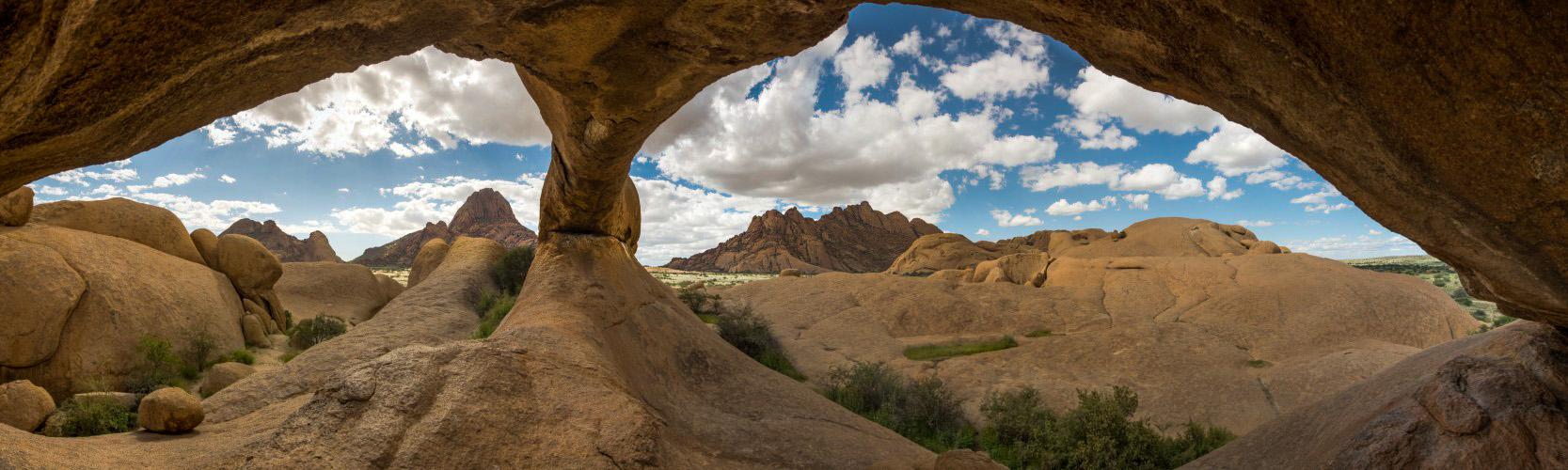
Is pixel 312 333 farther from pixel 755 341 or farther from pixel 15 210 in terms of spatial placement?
pixel 755 341

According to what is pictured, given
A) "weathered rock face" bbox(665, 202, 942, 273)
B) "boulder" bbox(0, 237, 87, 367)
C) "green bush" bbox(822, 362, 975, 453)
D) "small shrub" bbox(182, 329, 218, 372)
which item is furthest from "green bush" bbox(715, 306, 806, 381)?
"weathered rock face" bbox(665, 202, 942, 273)

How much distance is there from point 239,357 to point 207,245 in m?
6.13

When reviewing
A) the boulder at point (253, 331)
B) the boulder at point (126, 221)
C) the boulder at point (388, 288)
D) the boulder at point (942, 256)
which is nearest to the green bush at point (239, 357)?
the boulder at point (253, 331)

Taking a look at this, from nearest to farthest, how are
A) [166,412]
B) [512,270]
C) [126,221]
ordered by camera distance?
1. [166,412]
2. [126,221]
3. [512,270]

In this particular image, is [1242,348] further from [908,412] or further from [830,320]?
[830,320]

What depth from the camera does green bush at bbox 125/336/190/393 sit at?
12.4m

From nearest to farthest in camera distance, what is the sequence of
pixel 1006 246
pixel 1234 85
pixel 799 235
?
pixel 1234 85 → pixel 1006 246 → pixel 799 235

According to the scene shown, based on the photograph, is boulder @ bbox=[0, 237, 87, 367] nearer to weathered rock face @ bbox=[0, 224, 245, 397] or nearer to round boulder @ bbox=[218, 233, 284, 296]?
weathered rock face @ bbox=[0, 224, 245, 397]

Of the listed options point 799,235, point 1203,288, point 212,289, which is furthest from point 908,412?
point 799,235

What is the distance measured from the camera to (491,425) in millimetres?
5410

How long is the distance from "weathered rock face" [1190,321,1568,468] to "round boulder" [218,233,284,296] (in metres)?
24.7

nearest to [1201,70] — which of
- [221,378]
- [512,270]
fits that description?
[221,378]

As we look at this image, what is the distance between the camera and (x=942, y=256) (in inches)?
2004

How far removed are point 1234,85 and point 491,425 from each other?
20.4 ft
